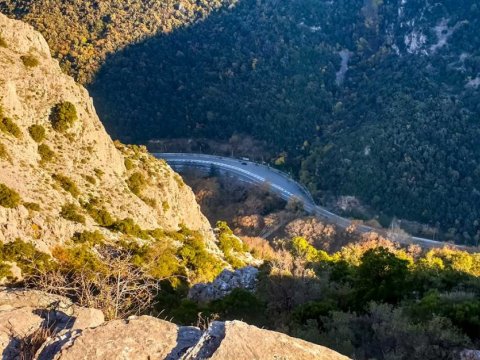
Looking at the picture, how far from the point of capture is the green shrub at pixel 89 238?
90.2 ft

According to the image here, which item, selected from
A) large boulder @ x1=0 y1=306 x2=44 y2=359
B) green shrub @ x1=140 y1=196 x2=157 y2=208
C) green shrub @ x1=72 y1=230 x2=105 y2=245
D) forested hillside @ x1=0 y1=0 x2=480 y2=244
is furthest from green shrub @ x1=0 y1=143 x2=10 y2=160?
forested hillside @ x1=0 y1=0 x2=480 y2=244

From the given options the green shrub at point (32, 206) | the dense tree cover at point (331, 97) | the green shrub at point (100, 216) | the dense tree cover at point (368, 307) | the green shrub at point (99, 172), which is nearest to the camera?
the dense tree cover at point (368, 307)

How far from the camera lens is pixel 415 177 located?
81.4m

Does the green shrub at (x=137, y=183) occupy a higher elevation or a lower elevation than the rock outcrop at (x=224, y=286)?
higher

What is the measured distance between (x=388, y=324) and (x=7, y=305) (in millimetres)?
12518

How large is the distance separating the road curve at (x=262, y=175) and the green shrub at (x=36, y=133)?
176ft

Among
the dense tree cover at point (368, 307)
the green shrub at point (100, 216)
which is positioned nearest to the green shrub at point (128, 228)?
the green shrub at point (100, 216)

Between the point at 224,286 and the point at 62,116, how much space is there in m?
14.9

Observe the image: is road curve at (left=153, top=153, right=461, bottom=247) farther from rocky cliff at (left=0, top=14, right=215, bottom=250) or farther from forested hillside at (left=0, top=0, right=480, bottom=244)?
rocky cliff at (left=0, top=14, right=215, bottom=250)

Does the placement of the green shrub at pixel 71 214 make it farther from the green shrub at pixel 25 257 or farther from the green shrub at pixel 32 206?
the green shrub at pixel 25 257

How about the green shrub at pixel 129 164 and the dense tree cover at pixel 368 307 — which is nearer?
the dense tree cover at pixel 368 307

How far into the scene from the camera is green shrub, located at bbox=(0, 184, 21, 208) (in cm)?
2495

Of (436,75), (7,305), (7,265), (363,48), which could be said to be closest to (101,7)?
(363,48)

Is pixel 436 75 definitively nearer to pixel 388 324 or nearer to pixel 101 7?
pixel 101 7
